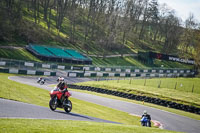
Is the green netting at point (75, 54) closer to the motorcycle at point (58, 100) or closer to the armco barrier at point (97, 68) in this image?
the armco barrier at point (97, 68)

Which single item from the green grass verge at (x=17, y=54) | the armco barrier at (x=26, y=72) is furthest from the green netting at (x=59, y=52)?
the armco barrier at (x=26, y=72)

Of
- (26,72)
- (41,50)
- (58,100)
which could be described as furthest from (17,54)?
(58,100)

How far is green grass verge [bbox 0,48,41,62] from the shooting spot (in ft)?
145

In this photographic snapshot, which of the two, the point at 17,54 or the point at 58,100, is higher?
the point at 17,54

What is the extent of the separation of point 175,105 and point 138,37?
73523 millimetres

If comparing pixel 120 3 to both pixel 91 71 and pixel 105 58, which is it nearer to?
pixel 105 58

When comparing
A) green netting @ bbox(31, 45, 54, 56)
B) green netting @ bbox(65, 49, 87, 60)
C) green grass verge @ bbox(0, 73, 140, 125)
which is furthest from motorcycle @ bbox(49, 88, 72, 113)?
green netting @ bbox(65, 49, 87, 60)

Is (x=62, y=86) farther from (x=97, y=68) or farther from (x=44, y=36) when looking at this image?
(x=44, y=36)

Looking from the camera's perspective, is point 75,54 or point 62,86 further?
point 75,54

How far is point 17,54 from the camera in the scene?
46844mm

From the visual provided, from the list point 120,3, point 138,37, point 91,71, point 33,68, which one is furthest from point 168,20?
point 33,68

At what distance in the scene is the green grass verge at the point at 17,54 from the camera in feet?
145

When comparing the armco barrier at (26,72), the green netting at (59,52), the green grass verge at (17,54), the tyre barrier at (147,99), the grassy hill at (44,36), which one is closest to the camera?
the tyre barrier at (147,99)

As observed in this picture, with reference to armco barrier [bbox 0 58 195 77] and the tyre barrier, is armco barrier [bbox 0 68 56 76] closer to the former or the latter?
armco barrier [bbox 0 58 195 77]
